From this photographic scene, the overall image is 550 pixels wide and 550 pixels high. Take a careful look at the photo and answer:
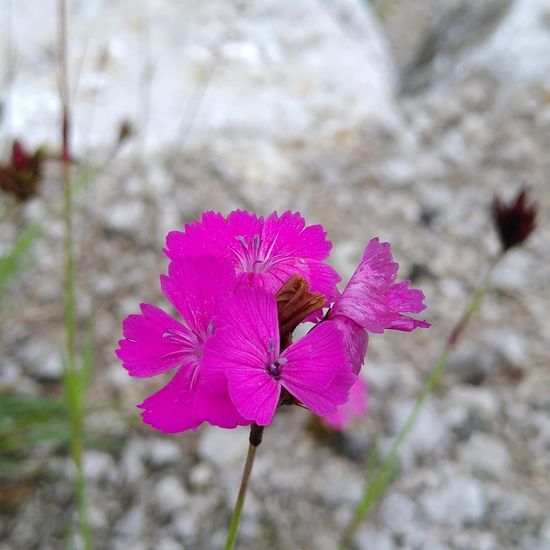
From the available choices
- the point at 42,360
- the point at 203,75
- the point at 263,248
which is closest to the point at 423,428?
the point at 42,360

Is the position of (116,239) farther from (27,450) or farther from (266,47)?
(266,47)

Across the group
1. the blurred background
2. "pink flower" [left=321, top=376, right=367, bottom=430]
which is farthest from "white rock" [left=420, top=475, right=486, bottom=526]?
"pink flower" [left=321, top=376, right=367, bottom=430]

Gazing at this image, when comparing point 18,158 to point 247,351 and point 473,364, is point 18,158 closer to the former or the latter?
point 247,351

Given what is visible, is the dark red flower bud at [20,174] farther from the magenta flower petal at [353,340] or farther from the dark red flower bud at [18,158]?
the magenta flower petal at [353,340]

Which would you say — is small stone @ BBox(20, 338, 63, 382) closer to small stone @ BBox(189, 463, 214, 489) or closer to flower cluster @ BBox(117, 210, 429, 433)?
small stone @ BBox(189, 463, 214, 489)

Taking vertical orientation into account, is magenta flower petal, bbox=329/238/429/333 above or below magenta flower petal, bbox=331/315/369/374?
above

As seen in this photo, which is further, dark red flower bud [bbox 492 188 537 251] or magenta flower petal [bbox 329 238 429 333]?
dark red flower bud [bbox 492 188 537 251]

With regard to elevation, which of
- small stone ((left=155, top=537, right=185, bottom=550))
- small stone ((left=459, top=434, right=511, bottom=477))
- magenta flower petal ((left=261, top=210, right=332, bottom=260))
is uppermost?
small stone ((left=459, top=434, right=511, bottom=477))
